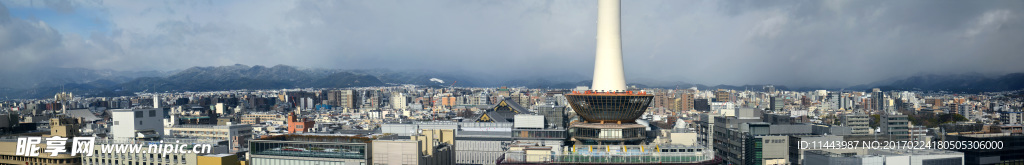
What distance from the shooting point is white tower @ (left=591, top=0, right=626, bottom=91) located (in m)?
90.1

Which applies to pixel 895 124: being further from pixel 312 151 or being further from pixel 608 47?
pixel 312 151

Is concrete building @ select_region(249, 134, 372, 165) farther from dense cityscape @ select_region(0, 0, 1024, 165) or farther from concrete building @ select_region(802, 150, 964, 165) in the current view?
concrete building @ select_region(802, 150, 964, 165)

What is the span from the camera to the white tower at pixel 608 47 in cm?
9006

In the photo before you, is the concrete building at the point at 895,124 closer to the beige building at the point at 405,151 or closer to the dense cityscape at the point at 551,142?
the dense cityscape at the point at 551,142

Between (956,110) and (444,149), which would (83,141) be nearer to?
(444,149)

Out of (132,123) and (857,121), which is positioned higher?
(132,123)

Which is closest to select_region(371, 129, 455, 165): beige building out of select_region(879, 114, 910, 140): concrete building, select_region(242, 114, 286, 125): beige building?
select_region(879, 114, 910, 140): concrete building

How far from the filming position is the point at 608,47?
9100cm

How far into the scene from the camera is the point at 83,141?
172 ft

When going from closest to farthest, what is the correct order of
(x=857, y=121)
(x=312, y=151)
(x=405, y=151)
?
(x=405, y=151) → (x=312, y=151) → (x=857, y=121)

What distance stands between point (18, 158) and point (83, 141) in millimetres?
6939

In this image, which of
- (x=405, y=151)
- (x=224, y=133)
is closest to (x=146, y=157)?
(x=405, y=151)

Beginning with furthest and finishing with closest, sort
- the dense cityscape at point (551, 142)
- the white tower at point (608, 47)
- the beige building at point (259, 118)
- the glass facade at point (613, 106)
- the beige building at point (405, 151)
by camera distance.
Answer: the beige building at point (259, 118) → the white tower at point (608, 47) → the glass facade at point (613, 106) → the dense cityscape at point (551, 142) → the beige building at point (405, 151)

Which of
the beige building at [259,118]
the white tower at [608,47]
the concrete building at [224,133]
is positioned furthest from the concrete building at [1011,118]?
the beige building at [259,118]
